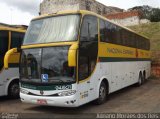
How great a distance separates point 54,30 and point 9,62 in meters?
3.76

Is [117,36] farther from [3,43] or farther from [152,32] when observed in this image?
[152,32]

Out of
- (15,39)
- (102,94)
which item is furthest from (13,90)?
(102,94)

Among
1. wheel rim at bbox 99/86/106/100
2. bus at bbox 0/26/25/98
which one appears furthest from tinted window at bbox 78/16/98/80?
bus at bbox 0/26/25/98

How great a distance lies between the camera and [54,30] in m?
10.6

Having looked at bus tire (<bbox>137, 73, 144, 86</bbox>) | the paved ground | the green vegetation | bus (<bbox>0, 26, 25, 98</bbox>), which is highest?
the green vegetation

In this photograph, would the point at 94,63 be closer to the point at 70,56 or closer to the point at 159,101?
the point at 70,56

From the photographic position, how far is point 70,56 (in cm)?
907

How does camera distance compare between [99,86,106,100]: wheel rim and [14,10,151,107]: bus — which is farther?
[99,86,106,100]: wheel rim

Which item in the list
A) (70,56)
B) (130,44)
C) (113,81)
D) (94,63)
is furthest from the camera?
(130,44)

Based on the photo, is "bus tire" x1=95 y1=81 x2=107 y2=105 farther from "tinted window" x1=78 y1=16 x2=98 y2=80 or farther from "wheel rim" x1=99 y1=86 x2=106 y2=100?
"tinted window" x1=78 y1=16 x2=98 y2=80

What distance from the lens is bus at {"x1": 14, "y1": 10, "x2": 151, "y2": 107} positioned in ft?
32.3

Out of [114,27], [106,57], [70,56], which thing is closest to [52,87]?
[70,56]

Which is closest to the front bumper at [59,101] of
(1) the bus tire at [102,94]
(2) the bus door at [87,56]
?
(2) the bus door at [87,56]

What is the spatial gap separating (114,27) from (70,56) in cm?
526
